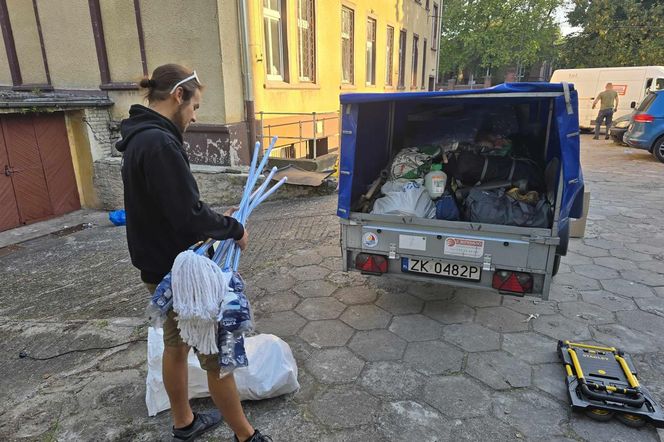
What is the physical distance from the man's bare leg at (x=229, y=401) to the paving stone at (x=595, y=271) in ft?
12.5

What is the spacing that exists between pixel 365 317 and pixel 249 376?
4.47ft

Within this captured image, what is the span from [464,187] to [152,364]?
2.84 m

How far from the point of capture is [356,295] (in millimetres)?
3977

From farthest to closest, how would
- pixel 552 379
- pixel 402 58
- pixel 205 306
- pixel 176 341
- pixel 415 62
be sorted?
pixel 415 62, pixel 402 58, pixel 552 379, pixel 176 341, pixel 205 306

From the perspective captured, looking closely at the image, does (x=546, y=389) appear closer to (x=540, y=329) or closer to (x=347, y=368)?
(x=540, y=329)

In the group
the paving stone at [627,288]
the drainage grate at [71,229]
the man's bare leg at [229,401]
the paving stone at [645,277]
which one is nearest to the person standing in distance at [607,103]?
the paving stone at [645,277]

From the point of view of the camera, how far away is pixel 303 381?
9.05 ft

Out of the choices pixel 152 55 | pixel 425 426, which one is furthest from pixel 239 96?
pixel 425 426

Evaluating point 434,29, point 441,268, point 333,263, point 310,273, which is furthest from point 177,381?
point 434,29

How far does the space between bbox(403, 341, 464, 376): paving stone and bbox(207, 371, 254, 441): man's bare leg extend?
51.3 inches

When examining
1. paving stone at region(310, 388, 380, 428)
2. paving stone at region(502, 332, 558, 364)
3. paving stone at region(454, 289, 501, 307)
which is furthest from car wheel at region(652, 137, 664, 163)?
paving stone at region(310, 388, 380, 428)

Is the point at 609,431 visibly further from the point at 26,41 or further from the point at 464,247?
the point at 26,41

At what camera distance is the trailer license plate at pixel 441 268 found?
319 cm

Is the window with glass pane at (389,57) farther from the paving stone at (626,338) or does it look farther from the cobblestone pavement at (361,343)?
the paving stone at (626,338)
